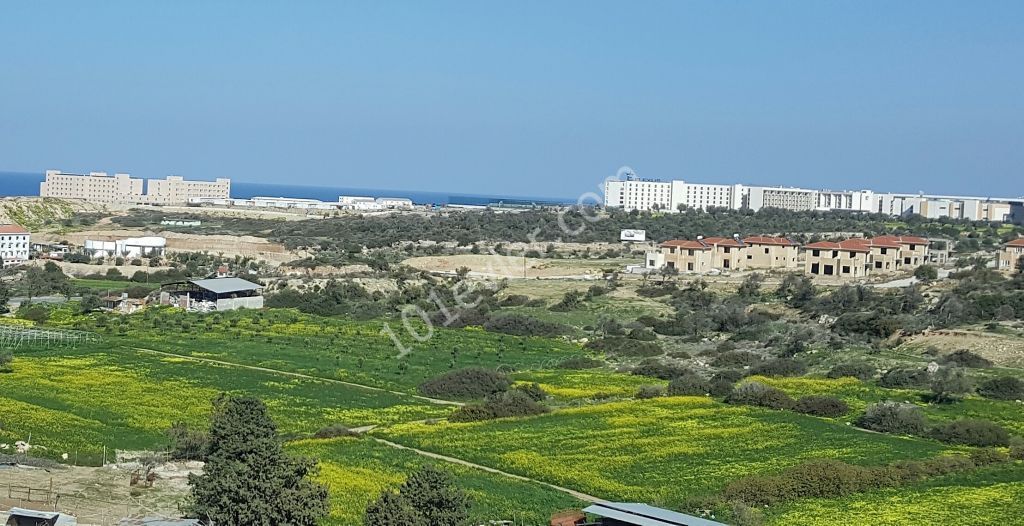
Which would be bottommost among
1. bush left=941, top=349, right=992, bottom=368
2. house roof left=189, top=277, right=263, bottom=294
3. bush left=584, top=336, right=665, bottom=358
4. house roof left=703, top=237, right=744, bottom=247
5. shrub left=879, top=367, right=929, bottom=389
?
bush left=584, top=336, right=665, bottom=358

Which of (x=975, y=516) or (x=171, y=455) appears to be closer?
(x=975, y=516)

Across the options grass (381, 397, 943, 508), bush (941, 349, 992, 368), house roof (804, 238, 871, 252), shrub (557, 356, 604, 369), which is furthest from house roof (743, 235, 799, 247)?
grass (381, 397, 943, 508)

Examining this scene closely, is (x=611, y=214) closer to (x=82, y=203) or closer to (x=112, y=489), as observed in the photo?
(x=82, y=203)

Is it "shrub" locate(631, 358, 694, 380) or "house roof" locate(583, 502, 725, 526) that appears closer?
"house roof" locate(583, 502, 725, 526)

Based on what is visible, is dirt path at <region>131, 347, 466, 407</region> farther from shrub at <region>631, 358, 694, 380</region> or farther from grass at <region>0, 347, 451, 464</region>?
shrub at <region>631, 358, 694, 380</region>

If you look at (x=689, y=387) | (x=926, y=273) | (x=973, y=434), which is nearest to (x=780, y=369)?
(x=689, y=387)

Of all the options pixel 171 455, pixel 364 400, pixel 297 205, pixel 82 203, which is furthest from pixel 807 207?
pixel 171 455

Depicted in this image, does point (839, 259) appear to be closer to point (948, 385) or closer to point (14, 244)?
point (948, 385)

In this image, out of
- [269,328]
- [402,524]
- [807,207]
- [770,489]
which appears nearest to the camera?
[402,524]
